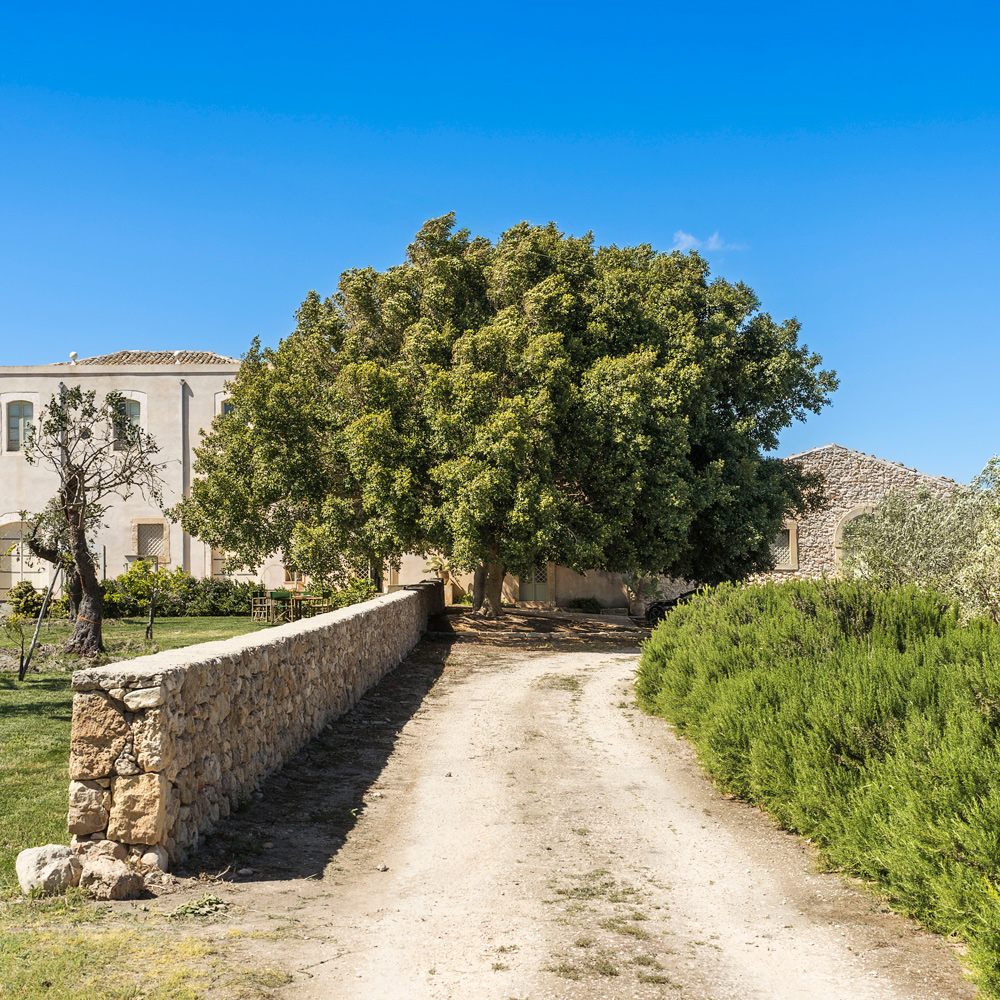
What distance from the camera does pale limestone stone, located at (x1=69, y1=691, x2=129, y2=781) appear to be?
5.08 meters

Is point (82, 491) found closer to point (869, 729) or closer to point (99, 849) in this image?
point (99, 849)

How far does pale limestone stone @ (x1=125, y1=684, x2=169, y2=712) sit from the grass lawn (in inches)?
45.9

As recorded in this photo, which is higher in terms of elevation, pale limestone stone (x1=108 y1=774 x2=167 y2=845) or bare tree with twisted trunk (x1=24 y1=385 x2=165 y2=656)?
bare tree with twisted trunk (x1=24 y1=385 x2=165 y2=656)

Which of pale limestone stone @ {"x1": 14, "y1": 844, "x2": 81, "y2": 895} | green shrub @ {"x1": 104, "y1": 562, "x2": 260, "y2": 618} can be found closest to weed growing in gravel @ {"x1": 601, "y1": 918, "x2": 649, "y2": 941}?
pale limestone stone @ {"x1": 14, "y1": 844, "x2": 81, "y2": 895}

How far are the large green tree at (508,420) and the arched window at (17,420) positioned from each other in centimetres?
1158

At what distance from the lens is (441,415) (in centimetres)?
1719

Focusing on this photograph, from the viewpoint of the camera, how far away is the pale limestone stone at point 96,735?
200 inches

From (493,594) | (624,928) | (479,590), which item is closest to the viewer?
(624,928)

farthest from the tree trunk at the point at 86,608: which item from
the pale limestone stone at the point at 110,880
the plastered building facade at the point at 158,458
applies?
the plastered building facade at the point at 158,458

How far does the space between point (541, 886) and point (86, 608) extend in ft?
40.1

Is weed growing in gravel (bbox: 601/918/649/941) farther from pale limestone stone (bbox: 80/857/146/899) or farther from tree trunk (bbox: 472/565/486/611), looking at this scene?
tree trunk (bbox: 472/565/486/611)

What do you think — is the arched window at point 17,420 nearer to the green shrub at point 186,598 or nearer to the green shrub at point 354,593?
the green shrub at point 186,598

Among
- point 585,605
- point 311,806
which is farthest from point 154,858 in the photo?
point 585,605

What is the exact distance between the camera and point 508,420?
16562 mm
